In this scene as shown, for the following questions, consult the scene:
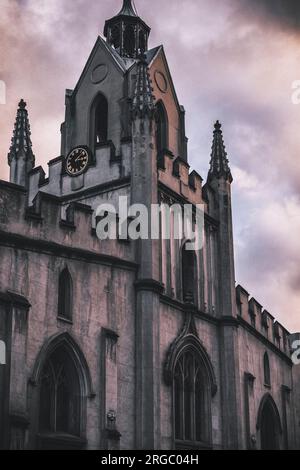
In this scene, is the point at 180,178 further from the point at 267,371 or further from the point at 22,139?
the point at 267,371

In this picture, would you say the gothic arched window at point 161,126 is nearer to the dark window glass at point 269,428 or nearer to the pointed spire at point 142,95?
the pointed spire at point 142,95

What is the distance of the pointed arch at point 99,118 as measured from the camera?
3512 cm

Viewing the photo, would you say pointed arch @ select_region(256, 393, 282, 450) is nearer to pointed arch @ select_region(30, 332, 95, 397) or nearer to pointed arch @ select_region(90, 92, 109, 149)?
pointed arch @ select_region(30, 332, 95, 397)

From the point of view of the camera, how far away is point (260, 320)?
37250 mm

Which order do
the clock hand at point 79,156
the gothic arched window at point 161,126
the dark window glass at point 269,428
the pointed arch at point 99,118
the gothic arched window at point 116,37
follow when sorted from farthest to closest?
the gothic arched window at point 116,37, the dark window glass at point 269,428, the gothic arched window at point 161,126, the pointed arch at point 99,118, the clock hand at point 79,156

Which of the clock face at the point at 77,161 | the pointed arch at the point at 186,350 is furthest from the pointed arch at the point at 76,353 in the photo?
the clock face at the point at 77,161

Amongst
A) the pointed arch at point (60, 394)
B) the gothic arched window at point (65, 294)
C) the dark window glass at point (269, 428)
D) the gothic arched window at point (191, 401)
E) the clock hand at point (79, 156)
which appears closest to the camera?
the pointed arch at point (60, 394)

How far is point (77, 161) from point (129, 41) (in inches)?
356

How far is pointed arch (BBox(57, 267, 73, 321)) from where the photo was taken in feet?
84.0

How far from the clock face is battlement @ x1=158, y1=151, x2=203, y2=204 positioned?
289cm

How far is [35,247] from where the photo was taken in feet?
81.6

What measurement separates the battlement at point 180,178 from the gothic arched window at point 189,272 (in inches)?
85.4

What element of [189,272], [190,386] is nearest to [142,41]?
[189,272]

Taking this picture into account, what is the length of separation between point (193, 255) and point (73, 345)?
27.7ft
